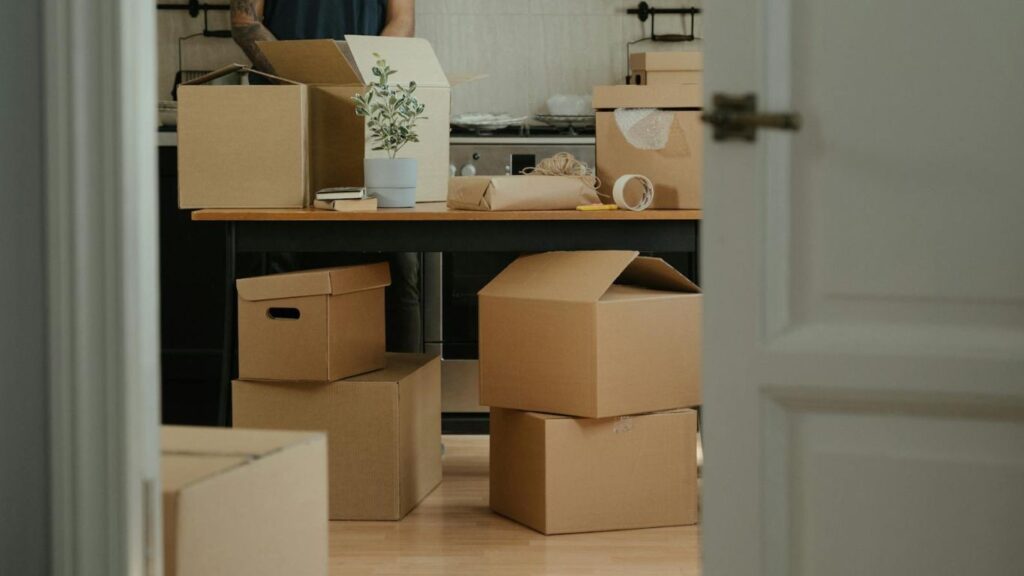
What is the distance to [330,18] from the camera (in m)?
4.60

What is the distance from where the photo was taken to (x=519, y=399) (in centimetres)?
297

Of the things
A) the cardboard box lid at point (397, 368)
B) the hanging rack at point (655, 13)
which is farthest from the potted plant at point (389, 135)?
the hanging rack at point (655, 13)

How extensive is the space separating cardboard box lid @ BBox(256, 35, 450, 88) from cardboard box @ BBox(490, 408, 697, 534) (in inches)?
37.5

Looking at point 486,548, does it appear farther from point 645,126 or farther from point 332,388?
point 645,126

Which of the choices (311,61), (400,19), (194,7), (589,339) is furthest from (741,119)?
(194,7)

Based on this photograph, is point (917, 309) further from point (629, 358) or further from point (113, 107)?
point (629, 358)

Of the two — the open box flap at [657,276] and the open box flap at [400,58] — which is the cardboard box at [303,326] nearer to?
the open box flap at [400,58]

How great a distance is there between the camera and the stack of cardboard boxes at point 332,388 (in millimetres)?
2977

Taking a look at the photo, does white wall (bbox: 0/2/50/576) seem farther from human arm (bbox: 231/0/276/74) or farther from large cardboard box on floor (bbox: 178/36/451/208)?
human arm (bbox: 231/0/276/74)

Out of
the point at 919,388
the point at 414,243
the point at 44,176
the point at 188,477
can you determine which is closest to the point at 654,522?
the point at 414,243

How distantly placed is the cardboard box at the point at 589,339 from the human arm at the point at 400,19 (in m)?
1.78

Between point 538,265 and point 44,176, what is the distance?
6.04 feet

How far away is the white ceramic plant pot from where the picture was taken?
124 inches

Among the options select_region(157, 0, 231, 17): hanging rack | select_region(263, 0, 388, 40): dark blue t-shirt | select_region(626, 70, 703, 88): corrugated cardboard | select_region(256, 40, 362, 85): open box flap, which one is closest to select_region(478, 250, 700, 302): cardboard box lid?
select_region(256, 40, 362, 85): open box flap
